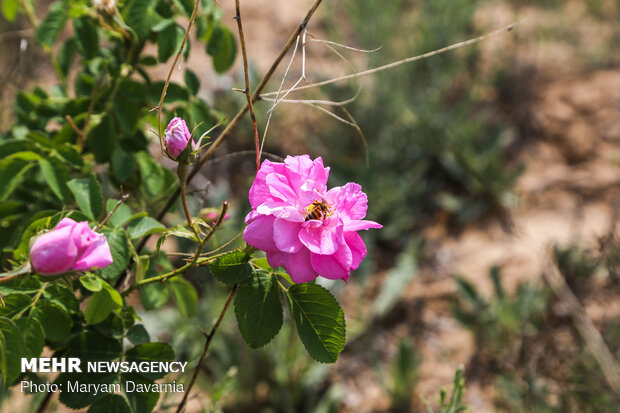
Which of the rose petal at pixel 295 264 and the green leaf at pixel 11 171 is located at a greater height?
the green leaf at pixel 11 171

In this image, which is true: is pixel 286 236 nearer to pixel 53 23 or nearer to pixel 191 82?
pixel 191 82

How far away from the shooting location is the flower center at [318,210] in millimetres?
564

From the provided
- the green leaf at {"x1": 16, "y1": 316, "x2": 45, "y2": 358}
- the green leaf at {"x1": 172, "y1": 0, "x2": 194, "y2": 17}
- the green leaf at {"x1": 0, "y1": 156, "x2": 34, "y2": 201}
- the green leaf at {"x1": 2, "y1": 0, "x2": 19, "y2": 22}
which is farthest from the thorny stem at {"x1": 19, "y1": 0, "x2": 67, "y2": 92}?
the green leaf at {"x1": 16, "y1": 316, "x2": 45, "y2": 358}

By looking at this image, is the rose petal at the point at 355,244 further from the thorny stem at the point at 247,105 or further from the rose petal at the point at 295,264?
the thorny stem at the point at 247,105

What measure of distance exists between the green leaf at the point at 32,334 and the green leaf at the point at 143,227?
0.15 metres

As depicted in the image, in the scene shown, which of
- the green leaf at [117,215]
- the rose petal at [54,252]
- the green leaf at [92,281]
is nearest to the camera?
the rose petal at [54,252]

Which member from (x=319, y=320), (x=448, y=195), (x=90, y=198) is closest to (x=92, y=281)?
(x=90, y=198)

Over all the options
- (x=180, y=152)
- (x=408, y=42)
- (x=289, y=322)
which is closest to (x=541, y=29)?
(x=408, y=42)

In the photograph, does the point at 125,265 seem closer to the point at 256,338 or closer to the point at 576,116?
the point at 256,338

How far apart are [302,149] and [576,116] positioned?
1.44m

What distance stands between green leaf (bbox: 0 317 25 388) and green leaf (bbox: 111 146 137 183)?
1.09 feet

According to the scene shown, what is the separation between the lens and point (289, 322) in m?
2.03

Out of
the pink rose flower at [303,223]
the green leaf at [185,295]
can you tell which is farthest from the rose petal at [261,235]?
the green leaf at [185,295]

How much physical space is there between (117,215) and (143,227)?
49mm
